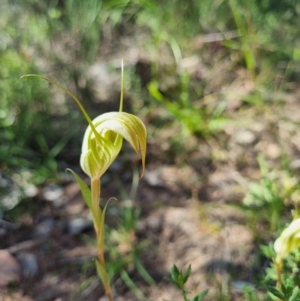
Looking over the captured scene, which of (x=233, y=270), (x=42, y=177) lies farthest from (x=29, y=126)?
(x=233, y=270)

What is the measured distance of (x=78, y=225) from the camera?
2.10 m

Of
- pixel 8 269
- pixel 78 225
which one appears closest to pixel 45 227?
pixel 78 225

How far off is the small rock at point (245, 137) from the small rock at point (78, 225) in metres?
0.87

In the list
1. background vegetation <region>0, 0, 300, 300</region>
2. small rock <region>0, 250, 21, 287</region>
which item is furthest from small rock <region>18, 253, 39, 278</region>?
background vegetation <region>0, 0, 300, 300</region>

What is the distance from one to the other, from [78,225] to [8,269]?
0.36 metres

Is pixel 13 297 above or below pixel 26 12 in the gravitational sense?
below

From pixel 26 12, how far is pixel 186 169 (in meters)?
1.32

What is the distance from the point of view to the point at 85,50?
2.76 m

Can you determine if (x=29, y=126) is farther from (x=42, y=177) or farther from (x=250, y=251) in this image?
(x=250, y=251)

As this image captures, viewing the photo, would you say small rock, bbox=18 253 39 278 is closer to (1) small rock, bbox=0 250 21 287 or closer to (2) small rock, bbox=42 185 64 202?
(1) small rock, bbox=0 250 21 287

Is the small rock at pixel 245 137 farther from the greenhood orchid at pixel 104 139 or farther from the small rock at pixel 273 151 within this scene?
Result: the greenhood orchid at pixel 104 139

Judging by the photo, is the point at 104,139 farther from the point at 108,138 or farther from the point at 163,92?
the point at 163,92

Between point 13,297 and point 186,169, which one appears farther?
point 186,169

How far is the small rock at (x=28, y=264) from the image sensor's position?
6.27 ft
